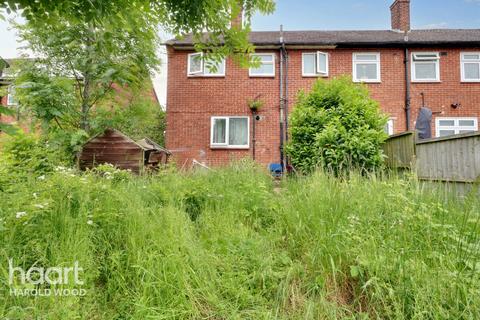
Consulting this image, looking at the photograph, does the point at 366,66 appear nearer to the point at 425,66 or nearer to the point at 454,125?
the point at 425,66

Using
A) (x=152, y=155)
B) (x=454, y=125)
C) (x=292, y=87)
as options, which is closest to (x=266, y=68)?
(x=292, y=87)

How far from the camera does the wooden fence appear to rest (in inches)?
137

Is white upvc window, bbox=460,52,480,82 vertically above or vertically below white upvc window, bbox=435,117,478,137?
above

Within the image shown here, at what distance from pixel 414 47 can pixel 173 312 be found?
12698 millimetres

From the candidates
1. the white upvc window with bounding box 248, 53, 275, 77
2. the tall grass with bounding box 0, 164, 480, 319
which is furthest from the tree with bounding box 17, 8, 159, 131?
the tall grass with bounding box 0, 164, 480, 319

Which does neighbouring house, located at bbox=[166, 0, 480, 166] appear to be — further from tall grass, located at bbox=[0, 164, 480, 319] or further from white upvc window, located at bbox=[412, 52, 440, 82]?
tall grass, located at bbox=[0, 164, 480, 319]

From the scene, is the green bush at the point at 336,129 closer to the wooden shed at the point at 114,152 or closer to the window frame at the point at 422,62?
the wooden shed at the point at 114,152

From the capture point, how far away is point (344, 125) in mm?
5723

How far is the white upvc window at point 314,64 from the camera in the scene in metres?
10.3

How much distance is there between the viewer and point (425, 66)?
1015cm

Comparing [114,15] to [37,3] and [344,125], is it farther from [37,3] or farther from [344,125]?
[344,125]

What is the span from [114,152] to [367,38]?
10835 mm

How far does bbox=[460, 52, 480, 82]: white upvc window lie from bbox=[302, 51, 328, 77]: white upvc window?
5.41 meters

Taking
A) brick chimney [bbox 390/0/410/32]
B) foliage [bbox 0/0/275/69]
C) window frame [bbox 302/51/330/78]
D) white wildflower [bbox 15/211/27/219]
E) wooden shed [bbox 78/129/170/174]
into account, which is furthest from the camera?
brick chimney [bbox 390/0/410/32]
